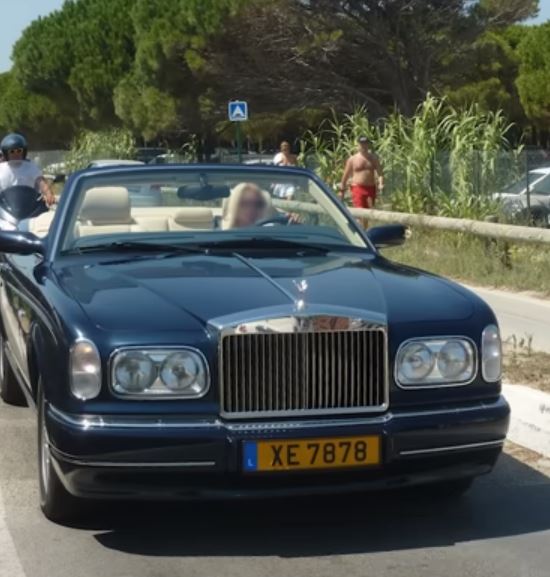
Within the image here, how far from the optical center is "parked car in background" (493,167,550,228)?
703 inches

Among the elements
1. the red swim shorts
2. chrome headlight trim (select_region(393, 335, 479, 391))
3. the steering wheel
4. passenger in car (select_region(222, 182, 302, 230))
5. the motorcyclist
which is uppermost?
passenger in car (select_region(222, 182, 302, 230))

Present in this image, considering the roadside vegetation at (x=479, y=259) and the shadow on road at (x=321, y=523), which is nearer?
the shadow on road at (x=321, y=523)

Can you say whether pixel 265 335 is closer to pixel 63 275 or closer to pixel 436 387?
pixel 436 387

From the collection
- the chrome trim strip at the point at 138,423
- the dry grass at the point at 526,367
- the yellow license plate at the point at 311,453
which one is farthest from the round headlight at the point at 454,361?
the dry grass at the point at 526,367

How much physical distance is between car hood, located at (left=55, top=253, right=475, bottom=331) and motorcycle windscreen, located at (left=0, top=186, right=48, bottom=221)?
11.0 ft

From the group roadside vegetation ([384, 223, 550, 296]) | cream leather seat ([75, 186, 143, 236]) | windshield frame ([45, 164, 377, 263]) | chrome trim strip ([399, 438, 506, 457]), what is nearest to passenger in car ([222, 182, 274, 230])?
windshield frame ([45, 164, 377, 263])

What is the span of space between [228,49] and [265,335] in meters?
41.9

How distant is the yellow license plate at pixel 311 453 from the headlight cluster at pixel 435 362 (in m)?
0.31

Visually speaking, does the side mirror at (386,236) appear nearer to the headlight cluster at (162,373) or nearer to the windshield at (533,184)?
the headlight cluster at (162,373)

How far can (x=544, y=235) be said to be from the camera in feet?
44.3

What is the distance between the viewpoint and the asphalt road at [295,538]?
5508 millimetres

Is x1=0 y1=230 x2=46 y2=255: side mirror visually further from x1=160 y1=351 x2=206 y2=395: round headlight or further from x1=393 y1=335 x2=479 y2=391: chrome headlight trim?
x1=393 y1=335 x2=479 y2=391: chrome headlight trim

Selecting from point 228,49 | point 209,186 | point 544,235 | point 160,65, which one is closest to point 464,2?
point 228,49

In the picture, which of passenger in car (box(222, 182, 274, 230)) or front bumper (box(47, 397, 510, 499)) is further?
passenger in car (box(222, 182, 274, 230))
